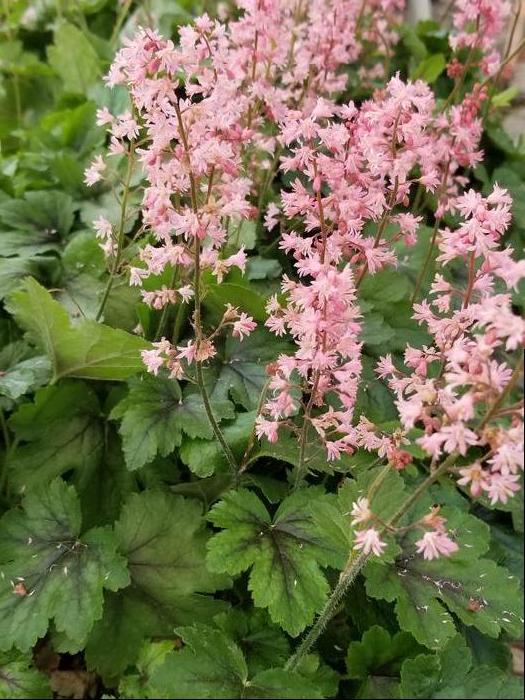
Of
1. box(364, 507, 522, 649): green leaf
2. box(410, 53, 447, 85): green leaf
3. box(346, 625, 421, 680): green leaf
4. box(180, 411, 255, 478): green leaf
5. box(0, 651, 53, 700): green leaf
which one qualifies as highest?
box(410, 53, 447, 85): green leaf

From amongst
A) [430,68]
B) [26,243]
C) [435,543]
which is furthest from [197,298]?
[430,68]

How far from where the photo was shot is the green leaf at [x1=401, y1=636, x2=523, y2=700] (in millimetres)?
1022

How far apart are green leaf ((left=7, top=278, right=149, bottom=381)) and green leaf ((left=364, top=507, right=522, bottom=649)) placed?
70 cm

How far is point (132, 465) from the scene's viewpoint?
62.6 inches

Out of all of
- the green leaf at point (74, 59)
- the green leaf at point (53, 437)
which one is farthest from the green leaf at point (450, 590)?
the green leaf at point (74, 59)

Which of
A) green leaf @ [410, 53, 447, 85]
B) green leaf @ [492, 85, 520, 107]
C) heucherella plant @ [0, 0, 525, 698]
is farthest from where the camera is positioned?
green leaf @ [492, 85, 520, 107]

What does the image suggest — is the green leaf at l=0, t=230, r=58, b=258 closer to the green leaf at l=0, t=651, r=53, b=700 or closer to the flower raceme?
the flower raceme

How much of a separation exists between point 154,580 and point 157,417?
0.37 meters

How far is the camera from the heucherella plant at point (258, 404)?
3.87 feet

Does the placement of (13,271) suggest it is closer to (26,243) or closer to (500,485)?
(26,243)

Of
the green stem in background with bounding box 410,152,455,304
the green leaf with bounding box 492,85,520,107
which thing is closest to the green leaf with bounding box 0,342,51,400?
the green stem in background with bounding box 410,152,455,304

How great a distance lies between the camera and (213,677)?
3.81 ft

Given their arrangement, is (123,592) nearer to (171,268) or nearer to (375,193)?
A: (171,268)

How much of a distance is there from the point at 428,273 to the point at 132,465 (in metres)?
1.09
